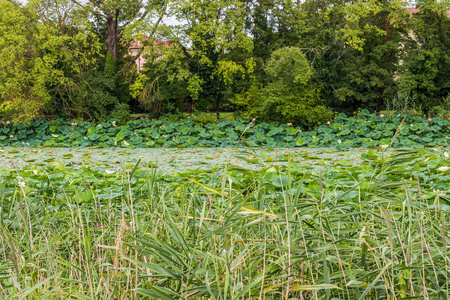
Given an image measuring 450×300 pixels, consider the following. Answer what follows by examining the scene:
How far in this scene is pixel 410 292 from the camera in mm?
1348

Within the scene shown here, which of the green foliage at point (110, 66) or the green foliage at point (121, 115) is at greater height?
the green foliage at point (110, 66)

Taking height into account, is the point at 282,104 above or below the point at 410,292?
above

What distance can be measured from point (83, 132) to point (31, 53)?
2.64m

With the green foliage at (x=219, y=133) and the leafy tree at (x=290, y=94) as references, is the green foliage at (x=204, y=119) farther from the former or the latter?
the leafy tree at (x=290, y=94)

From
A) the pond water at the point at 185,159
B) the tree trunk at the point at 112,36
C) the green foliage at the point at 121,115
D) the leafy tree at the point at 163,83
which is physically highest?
the tree trunk at the point at 112,36

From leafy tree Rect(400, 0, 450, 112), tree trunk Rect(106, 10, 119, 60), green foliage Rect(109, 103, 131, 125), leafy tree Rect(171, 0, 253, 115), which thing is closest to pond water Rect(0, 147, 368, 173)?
green foliage Rect(109, 103, 131, 125)

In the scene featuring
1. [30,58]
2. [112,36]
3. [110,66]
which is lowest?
[110,66]

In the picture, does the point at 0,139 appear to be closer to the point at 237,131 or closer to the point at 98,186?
the point at 237,131

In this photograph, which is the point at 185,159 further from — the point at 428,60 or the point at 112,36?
the point at 428,60

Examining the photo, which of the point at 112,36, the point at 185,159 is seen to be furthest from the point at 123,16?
the point at 185,159

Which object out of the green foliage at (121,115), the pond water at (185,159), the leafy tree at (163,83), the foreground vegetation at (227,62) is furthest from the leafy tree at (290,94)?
the green foliage at (121,115)

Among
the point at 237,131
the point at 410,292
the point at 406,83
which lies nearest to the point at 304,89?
the point at 237,131

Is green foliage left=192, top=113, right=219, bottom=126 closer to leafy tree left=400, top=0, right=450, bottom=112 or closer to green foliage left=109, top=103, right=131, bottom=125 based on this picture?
green foliage left=109, top=103, right=131, bottom=125

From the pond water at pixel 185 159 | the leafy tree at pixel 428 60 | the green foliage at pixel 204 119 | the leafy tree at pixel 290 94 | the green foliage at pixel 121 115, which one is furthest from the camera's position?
the leafy tree at pixel 428 60
